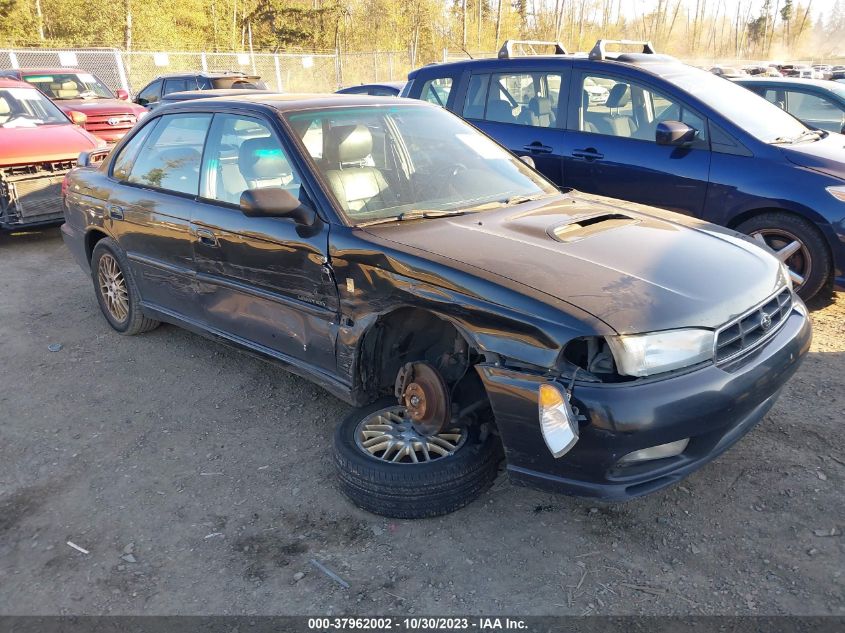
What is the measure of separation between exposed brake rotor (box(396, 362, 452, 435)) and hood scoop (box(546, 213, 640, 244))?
82cm

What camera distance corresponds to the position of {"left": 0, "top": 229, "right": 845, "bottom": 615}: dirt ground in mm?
2414

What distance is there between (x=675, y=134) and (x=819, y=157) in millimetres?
997

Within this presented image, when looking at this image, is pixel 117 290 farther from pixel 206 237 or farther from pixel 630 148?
pixel 630 148

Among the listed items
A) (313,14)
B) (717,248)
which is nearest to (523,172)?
(717,248)

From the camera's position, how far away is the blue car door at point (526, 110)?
5781mm

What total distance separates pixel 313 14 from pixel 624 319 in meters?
39.8

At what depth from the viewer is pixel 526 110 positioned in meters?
6.05

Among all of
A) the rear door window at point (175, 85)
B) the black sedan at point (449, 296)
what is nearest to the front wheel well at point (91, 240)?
the black sedan at point (449, 296)

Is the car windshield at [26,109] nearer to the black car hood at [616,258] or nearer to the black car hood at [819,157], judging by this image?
the black car hood at [616,258]

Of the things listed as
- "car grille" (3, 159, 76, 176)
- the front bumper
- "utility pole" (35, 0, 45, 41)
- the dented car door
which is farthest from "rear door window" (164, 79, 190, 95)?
"utility pole" (35, 0, 45, 41)

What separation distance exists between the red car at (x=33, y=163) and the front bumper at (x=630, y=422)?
662 cm

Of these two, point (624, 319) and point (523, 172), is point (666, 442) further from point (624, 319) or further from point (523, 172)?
point (523, 172)

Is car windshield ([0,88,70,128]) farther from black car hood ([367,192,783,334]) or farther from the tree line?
the tree line

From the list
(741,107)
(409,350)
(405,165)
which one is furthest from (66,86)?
(409,350)
